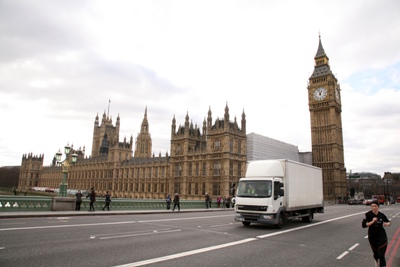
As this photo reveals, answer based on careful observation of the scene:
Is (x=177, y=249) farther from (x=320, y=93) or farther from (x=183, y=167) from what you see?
(x=320, y=93)

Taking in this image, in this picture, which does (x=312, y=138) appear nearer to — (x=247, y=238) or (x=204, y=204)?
(x=204, y=204)

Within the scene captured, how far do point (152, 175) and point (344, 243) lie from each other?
5852cm

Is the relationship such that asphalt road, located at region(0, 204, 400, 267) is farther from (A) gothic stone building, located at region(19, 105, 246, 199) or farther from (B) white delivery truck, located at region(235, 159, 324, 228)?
(A) gothic stone building, located at region(19, 105, 246, 199)

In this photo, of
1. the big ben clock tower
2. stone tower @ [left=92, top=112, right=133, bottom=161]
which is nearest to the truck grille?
the big ben clock tower

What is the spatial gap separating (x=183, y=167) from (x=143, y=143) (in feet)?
202

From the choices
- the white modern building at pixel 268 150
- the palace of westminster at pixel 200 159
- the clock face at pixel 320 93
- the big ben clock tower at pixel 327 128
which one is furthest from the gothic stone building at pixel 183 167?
the clock face at pixel 320 93

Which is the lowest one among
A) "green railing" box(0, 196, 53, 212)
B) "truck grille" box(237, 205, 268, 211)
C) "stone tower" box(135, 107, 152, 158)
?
"green railing" box(0, 196, 53, 212)

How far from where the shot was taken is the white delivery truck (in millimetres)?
14430

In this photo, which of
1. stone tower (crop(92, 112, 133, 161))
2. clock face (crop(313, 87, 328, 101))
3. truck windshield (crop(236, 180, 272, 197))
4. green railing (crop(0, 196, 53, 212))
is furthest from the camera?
stone tower (crop(92, 112, 133, 161))

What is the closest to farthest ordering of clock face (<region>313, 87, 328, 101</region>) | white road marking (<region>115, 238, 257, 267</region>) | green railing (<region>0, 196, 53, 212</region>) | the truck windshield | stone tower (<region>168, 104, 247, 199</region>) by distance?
1. white road marking (<region>115, 238, 257, 267</region>)
2. the truck windshield
3. green railing (<region>0, 196, 53, 212</region>)
4. stone tower (<region>168, 104, 247, 199</region>)
5. clock face (<region>313, 87, 328, 101</region>)

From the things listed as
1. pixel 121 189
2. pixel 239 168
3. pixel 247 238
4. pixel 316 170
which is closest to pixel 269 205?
pixel 247 238

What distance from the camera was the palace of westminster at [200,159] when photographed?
49.2 m

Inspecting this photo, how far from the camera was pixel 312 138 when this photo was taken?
261ft

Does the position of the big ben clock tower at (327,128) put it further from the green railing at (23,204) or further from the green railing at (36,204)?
the green railing at (23,204)
